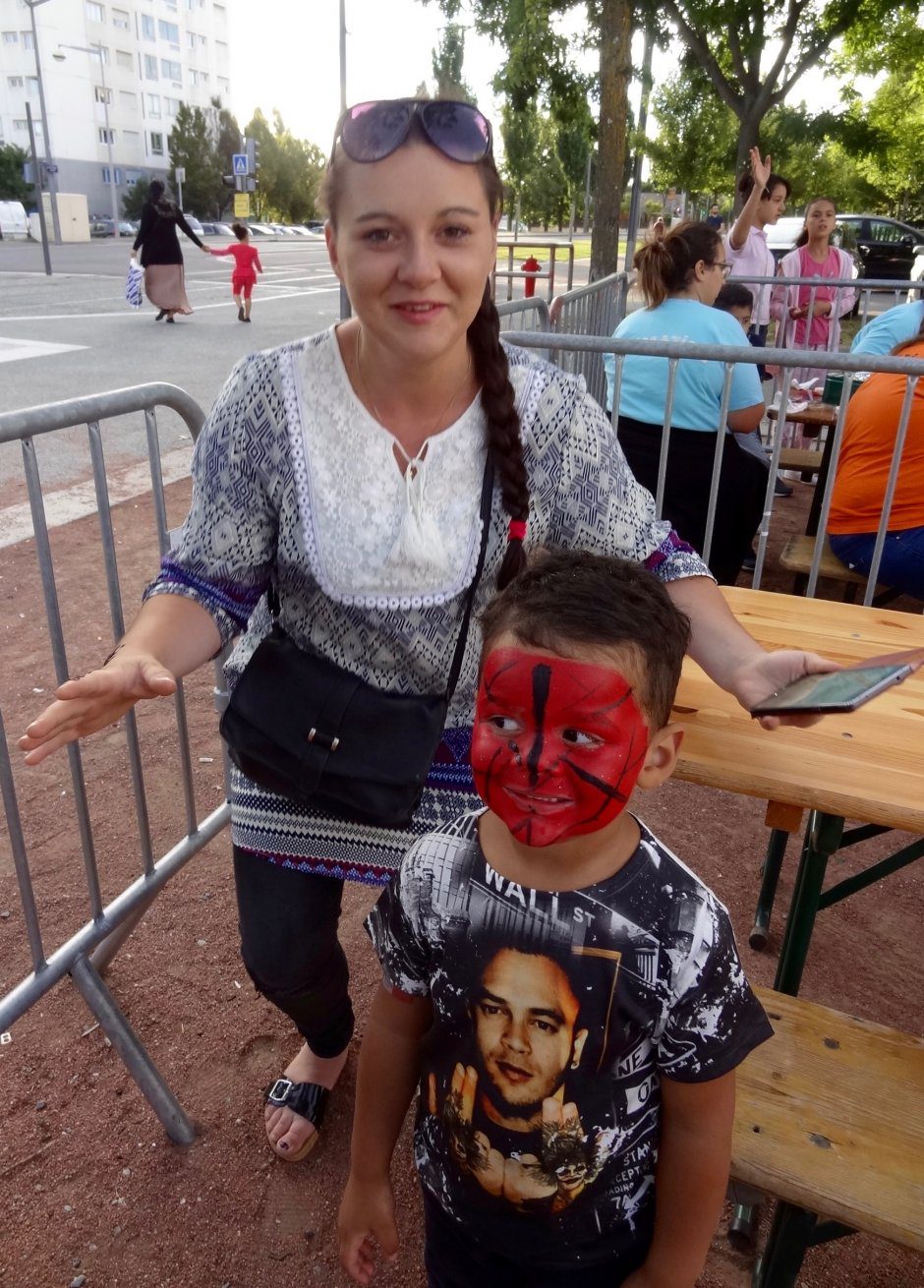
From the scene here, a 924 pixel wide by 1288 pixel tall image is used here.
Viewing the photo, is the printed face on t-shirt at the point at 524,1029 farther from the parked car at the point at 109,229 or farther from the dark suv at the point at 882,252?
the parked car at the point at 109,229

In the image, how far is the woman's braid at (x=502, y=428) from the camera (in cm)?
177

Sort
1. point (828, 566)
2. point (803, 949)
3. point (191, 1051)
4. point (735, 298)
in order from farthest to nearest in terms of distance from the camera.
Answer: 1. point (735, 298)
2. point (828, 566)
3. point (191, 1051)
4. point (803, 949)

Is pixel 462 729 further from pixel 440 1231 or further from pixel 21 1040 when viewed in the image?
pixel 21 1040

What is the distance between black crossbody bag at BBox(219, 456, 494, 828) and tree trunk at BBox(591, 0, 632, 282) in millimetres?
10490

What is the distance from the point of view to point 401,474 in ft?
5.76

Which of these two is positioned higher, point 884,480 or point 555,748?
point 555,748

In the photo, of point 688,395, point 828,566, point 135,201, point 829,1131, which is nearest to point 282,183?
point 135,201

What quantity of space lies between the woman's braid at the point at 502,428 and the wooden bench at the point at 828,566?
2866 millimetres

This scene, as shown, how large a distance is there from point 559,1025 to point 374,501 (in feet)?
2.98

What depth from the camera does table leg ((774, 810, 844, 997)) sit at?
194 centimetres

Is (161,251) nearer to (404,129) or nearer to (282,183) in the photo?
(404,129)

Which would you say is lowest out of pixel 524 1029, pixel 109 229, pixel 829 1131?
pixel 109 229

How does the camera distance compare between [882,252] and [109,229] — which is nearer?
[882,252]

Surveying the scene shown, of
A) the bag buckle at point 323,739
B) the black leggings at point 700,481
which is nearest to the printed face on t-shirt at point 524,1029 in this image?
the bag buckle at point 323,739
